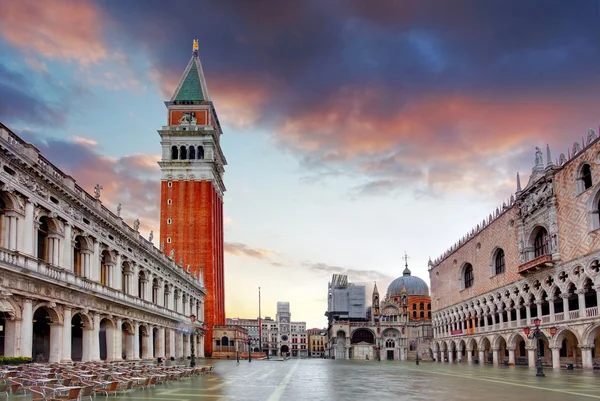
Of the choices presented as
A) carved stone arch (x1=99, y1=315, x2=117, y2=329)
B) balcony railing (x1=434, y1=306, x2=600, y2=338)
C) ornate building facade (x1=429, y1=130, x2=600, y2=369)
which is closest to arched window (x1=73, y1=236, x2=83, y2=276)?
carved stone arch (x1=99, y1=315, x2=117, y2=329)

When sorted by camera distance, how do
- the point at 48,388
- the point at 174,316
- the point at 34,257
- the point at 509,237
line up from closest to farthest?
the point at 48,388 → the point at 34,257 → the point at 509,237 → the point at 174,316

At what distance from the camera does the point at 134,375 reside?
1049 inches

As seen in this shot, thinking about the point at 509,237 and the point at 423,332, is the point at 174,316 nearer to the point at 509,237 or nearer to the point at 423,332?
the point at 509,237

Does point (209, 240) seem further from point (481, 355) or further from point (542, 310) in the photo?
point (542, 310)

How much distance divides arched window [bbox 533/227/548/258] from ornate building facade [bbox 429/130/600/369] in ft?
0.30

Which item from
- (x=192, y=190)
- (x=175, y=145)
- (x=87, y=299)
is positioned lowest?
(x=87, y=299)

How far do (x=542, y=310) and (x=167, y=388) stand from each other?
131 feet

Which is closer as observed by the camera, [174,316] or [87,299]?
[87,299]

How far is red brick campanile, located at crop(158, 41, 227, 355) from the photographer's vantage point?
9669 centimetres

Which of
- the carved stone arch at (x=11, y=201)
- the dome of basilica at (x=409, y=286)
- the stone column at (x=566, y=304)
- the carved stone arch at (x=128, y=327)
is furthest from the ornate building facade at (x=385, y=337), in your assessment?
the carved stone arch at (x=11, y=201)

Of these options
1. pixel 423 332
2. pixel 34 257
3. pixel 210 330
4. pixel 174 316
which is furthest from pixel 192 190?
pixel 34 257

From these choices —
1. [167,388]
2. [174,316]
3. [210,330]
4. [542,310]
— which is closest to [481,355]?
[542,310]

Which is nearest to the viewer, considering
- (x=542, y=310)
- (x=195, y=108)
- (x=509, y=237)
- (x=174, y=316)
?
(x=542, y=310)

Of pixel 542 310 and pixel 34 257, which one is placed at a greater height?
pixel 34 257
